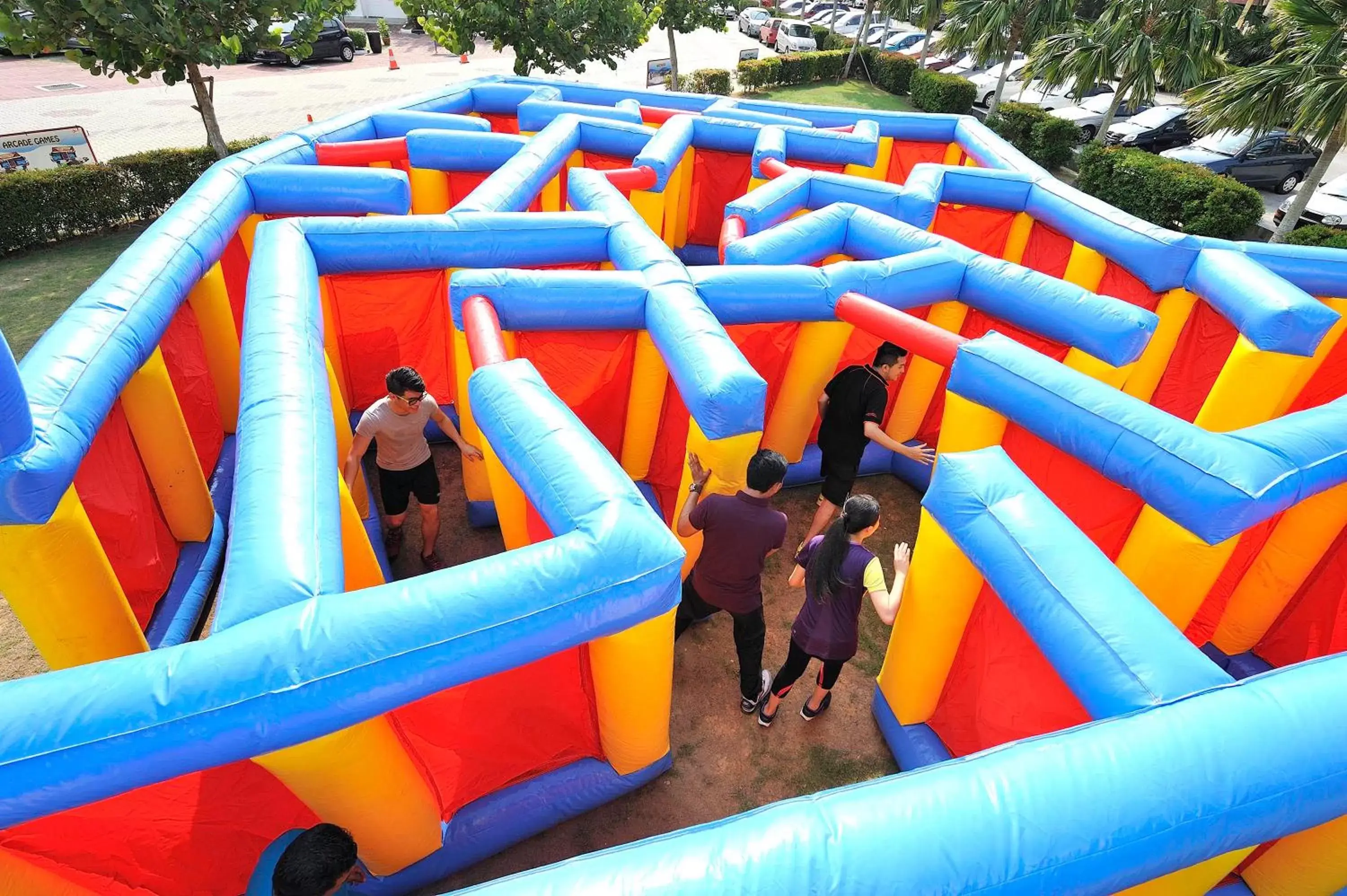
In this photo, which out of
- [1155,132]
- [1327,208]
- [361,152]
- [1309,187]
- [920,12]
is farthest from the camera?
[920,12]

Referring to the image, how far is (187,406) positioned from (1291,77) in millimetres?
10664

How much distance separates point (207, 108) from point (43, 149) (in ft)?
7.31

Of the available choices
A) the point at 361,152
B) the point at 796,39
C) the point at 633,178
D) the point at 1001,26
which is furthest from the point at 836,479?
the point at 796,39

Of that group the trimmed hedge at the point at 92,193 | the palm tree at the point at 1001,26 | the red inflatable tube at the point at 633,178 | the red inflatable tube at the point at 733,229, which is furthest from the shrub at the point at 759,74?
the red inflatable tube at the point at 733,229

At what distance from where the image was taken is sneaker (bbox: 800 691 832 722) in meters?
4.05

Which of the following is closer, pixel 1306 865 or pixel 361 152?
pixel 1306 865

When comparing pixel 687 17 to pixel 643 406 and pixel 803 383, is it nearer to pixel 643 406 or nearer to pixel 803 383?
pixel 803 383

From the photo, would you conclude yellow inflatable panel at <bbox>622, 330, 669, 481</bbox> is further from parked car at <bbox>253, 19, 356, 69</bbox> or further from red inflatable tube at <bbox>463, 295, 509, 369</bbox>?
parked car at <bbox>253, 19, 356, 69</bbox>

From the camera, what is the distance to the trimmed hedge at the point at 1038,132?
1460 cm

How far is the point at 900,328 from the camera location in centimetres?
438

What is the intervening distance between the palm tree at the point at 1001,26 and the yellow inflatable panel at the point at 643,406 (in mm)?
14571

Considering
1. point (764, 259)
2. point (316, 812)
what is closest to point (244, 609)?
point (316, 812)

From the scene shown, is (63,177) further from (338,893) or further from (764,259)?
(338,893)

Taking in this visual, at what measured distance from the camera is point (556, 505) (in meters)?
2.83
